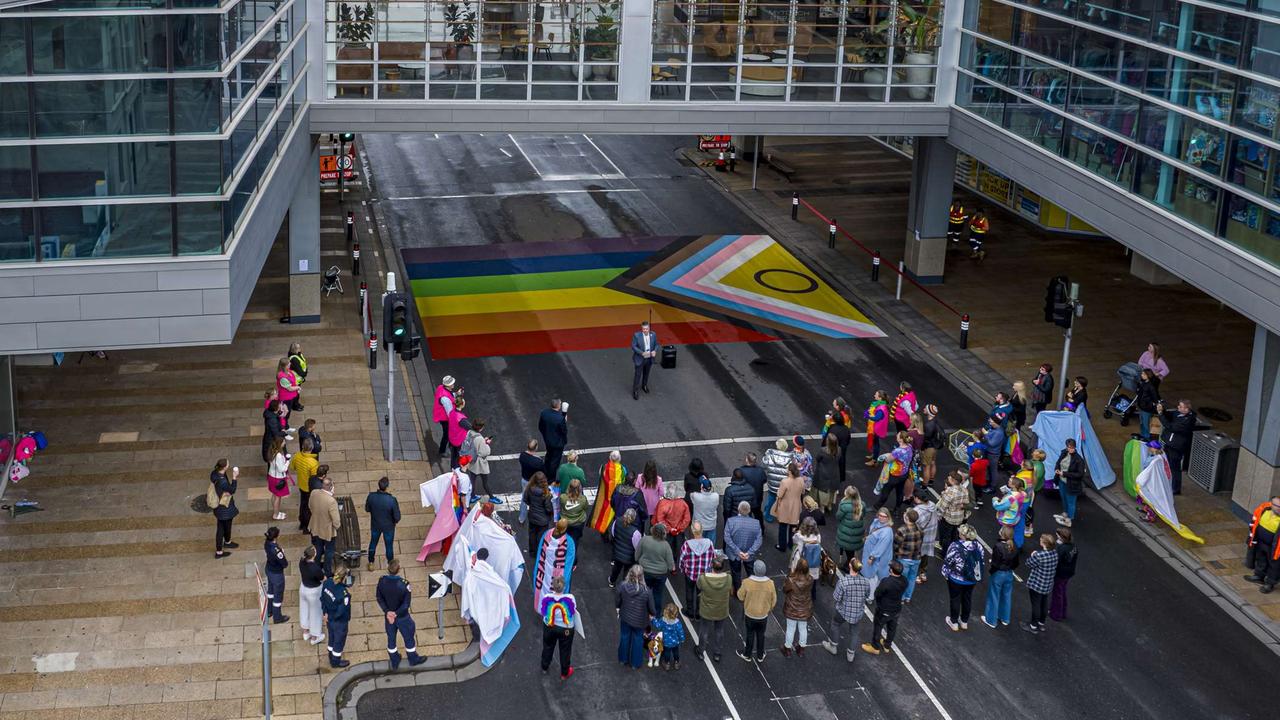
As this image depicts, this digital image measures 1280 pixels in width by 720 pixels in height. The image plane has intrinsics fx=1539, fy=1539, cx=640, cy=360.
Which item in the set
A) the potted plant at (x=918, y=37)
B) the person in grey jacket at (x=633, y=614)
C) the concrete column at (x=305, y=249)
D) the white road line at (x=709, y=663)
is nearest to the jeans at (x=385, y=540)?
the person in grey jacket at (x=633, y=614)

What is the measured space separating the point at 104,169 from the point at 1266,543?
686 inches

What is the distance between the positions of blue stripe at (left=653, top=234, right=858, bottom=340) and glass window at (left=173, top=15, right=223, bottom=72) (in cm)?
1589

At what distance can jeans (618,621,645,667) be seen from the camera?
66.4ft

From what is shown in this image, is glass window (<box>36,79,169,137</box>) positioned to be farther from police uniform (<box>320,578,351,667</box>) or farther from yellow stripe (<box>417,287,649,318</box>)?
yellow stripe (<box>417,287,649,318</box>)

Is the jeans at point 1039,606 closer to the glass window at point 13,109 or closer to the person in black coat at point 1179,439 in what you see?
the person in black coat at point 1179,439

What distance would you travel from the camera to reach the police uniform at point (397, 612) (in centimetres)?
1944

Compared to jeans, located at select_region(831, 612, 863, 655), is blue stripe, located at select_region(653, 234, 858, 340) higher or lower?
higher

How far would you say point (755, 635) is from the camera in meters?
20.6

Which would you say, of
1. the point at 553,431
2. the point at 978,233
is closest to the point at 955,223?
the point at 978,233

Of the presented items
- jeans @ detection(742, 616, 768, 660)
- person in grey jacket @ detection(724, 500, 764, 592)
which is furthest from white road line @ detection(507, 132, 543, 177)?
jeans @ detection(742, 616, 768, 660)

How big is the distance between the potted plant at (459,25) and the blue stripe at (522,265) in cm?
624

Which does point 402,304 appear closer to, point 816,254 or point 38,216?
point 38,216

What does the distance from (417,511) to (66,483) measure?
5580mm

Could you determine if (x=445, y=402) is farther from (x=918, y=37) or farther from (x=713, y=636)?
(x=918, y=37)
